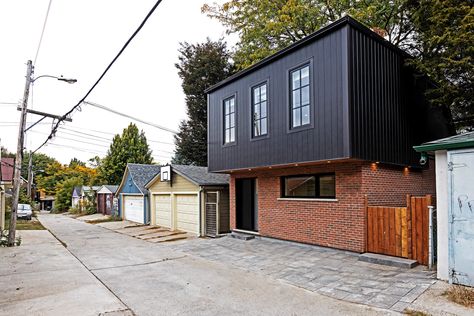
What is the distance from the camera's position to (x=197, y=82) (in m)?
24.4

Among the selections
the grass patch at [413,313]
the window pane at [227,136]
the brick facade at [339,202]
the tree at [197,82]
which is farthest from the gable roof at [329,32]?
the tree at [197,82]

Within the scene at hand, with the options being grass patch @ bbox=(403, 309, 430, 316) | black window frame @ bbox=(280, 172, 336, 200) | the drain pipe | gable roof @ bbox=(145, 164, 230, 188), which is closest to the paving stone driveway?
grass patch @ bbox=(403, 309, 430, 316)

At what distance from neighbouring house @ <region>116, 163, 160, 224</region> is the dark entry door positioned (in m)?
8.98

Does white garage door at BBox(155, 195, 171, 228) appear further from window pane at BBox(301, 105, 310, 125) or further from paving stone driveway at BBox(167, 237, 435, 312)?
window pane at BBox(301, 105, 310, 125)

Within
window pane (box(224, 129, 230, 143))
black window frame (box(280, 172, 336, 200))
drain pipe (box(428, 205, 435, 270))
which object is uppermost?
window pane (box(224, 129, 230, 143))

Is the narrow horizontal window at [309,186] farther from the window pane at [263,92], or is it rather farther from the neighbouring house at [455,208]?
the neighbouring house at [455,208]

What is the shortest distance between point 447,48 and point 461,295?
27.2 feet

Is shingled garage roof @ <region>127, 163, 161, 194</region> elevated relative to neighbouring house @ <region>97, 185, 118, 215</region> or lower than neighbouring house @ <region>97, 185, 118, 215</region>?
elevated

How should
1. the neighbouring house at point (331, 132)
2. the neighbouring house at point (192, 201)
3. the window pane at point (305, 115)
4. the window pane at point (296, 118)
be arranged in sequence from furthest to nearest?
the neighbouring house at point (192, 201) → the window pane at point (296, 118) → the window pane at point (305, 115) → the neighbouring house at point (331, 132)

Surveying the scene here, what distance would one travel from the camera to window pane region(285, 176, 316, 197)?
35.0 feet

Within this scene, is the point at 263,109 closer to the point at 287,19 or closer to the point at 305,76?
the point at 305,76

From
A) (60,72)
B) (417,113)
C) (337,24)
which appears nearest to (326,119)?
(337,24)

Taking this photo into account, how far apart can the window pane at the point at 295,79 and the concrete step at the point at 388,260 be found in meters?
5.24

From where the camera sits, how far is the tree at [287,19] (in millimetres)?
15250
